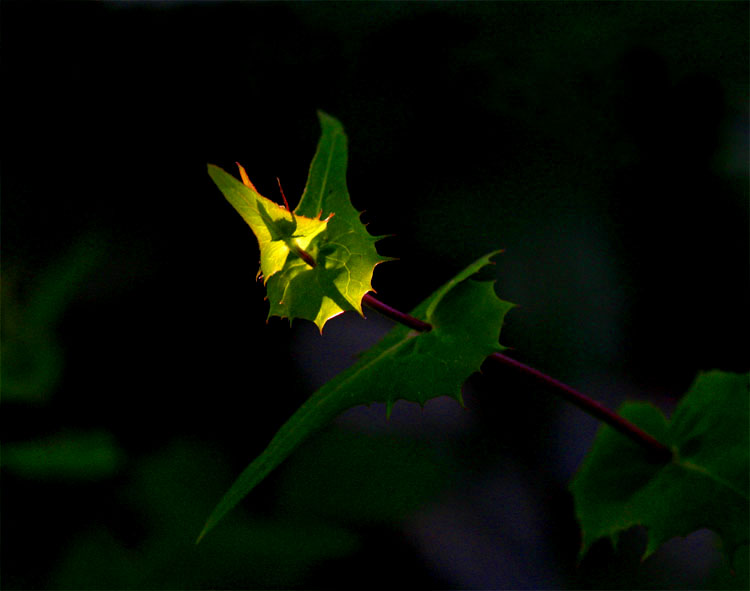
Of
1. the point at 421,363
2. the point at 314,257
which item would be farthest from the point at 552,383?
the point at 314,257

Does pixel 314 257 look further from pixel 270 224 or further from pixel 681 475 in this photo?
pixel 681 475

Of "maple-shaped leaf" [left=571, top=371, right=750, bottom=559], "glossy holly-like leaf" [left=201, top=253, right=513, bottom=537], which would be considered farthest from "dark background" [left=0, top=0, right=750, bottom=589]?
"glossy holly-like leaf" [left=201, top=253, right=513, bottom=537]

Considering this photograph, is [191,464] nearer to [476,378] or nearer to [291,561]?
[291,561]

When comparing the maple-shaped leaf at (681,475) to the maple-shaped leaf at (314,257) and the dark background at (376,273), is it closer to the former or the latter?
the maple-shaped leaf at (314,257)

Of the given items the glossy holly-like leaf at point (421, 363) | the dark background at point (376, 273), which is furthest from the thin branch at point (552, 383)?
the dark background at point (376, 273)

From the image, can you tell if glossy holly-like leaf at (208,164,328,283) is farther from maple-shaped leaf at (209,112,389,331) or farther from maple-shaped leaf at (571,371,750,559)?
maple-shaped leaf at (571,371,750,559)
